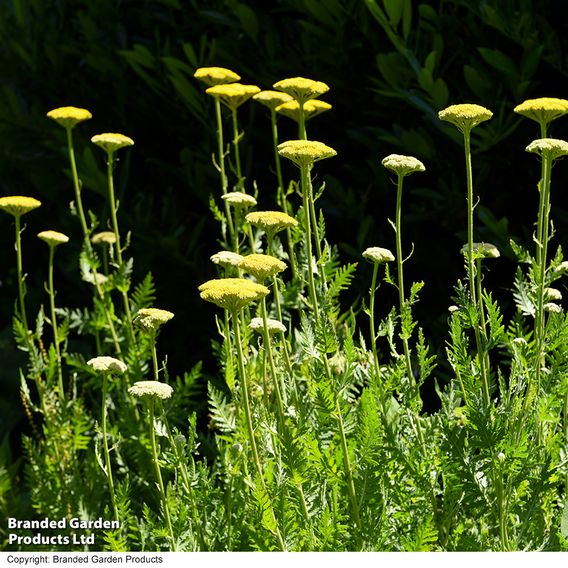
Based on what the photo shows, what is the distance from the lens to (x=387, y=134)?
120 inches

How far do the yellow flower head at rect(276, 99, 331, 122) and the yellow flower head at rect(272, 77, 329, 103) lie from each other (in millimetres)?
156

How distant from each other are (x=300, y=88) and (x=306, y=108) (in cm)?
21

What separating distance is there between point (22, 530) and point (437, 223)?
156cm

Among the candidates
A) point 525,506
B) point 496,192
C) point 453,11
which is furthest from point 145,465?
point 453,11

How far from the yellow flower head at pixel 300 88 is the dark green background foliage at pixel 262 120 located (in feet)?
2.00

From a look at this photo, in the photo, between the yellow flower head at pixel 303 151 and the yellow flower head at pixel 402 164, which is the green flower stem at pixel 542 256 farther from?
the yellow flower head at pixel 303 151

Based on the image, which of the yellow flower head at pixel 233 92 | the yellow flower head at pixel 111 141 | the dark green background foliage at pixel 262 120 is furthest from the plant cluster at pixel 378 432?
the dark green background foliage at pixel 262 120

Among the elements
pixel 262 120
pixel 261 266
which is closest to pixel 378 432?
pixel 261 266

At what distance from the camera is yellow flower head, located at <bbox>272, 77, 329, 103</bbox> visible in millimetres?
2244

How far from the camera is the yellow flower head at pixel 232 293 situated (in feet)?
5.94

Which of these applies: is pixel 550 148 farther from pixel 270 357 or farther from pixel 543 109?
pixel 270 357

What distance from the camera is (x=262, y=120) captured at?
363 centimetres

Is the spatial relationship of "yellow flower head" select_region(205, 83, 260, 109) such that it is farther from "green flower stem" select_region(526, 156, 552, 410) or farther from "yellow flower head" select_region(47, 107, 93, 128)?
"green flower stem" select_region(526, 156, 552, 410)

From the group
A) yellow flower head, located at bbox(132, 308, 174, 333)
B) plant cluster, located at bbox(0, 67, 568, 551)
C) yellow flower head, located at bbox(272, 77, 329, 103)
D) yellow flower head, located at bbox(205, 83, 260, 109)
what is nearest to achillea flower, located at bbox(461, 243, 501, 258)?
plant cluster, located at bbox(0, 67, 568, 551)
